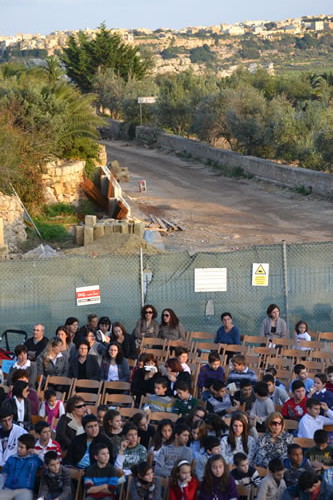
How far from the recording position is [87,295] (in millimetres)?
13789

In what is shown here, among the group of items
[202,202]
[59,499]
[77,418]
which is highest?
[202,202]

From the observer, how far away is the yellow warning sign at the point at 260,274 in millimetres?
13742

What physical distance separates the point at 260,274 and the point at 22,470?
6322 mm

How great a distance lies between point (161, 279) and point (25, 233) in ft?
38.7

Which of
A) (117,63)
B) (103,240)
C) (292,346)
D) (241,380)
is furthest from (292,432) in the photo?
(117,63)

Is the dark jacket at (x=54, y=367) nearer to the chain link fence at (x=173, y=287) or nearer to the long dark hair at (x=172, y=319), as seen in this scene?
the long dark hair at (x=172, y=319)

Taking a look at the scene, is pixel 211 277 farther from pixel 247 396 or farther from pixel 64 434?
pixel 64 434

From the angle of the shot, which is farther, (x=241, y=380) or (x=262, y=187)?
(x=262, y=187)

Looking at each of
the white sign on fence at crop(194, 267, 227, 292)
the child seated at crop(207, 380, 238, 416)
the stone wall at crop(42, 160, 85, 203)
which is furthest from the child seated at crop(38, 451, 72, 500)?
the stone wall at crop(42, 160, 85, 203)

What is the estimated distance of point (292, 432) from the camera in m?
9.40

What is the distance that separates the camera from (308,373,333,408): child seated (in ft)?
32.3

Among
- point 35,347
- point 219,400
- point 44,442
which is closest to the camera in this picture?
point 44,442

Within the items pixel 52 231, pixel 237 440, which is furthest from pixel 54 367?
pixel 52 231

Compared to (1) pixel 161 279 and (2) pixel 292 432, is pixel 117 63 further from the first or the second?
(2) pixel 292 432
